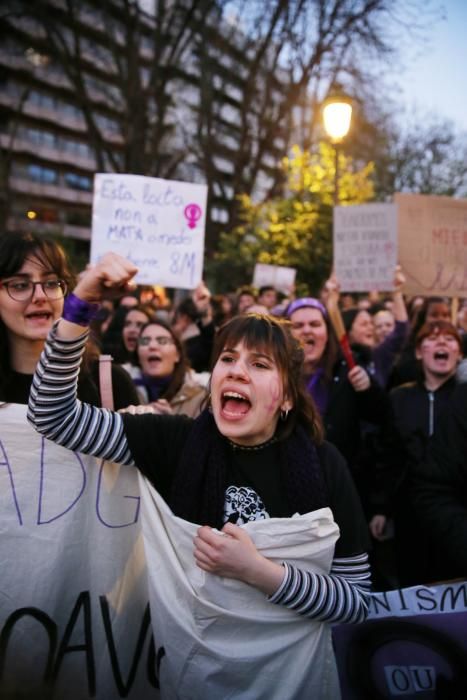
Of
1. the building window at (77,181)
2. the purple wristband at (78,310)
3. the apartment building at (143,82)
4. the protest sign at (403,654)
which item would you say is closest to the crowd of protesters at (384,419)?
the protest sign at (403,654)

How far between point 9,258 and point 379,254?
3.46 m

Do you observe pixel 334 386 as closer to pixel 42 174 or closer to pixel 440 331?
pixel 440 331

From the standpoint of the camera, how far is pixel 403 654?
1.76 m

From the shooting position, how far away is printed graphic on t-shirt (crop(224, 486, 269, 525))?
1658 mm

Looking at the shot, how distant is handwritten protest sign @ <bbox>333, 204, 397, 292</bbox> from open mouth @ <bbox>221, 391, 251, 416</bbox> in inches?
126

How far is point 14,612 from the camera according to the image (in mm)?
1853

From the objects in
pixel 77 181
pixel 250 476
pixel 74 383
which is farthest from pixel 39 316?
pixel 77 181

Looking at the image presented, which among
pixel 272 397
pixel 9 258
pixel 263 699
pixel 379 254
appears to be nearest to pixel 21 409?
pixel 9 258

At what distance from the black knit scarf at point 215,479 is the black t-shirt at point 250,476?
0.12 ft

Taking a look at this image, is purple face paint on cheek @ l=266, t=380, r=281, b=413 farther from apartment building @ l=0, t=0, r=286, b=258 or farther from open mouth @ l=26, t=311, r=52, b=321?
apartment building @ l=0, t=0, r=286, b=258

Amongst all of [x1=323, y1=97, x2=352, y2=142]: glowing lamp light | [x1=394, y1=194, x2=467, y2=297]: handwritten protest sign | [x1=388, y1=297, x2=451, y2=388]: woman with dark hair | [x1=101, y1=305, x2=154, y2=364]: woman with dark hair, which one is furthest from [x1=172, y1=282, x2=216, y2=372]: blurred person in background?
[x1=323, y1=97, x2=352, y2=142]: glowing lamp light

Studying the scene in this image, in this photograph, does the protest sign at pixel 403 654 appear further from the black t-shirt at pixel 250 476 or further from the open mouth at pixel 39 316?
the open mouth at pixel 39 316

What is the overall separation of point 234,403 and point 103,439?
15.8 inches

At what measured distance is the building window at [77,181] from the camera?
4925 cm
